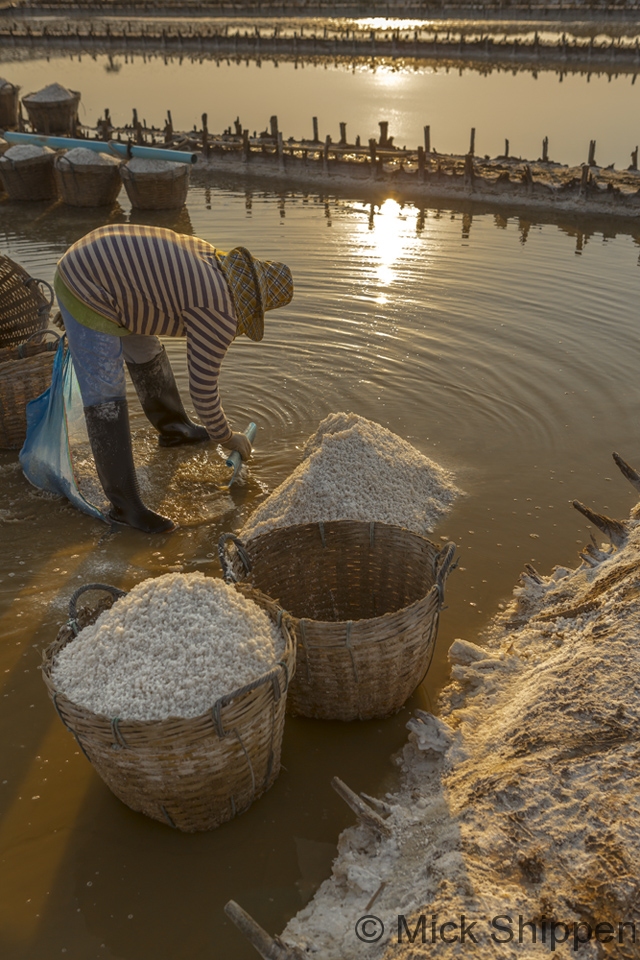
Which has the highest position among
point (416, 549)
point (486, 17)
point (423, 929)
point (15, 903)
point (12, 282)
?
point (486, 17)

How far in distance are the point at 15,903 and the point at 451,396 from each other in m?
3.78

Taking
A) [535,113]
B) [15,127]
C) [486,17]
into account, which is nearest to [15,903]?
[15,127]

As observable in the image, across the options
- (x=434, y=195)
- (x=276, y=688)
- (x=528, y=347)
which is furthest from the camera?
Result: (x=434, y=195)

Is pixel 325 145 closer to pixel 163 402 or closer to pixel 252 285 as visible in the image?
pixel 163 402

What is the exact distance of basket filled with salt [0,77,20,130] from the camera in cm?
1457

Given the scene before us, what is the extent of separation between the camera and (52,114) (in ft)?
43.5

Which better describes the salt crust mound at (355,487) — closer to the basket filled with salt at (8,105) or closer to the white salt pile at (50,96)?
the white salt pile at (50,96)

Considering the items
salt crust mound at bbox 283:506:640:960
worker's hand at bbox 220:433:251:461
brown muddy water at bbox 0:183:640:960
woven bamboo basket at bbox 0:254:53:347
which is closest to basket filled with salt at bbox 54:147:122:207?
brown muddy water at bbox 0:183:640:960

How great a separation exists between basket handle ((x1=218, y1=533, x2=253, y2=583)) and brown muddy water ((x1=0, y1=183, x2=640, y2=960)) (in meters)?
0.56

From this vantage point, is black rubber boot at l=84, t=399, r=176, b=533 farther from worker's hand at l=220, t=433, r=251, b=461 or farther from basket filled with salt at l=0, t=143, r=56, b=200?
basket filled with salt at l=0, t=143, r=56, b=200

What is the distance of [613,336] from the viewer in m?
5.79

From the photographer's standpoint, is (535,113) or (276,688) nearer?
(276,688)

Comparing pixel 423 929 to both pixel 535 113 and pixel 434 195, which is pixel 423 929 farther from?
pixel 535 113

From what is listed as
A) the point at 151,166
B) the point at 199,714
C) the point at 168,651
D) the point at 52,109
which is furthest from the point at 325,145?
the point at 199,714
